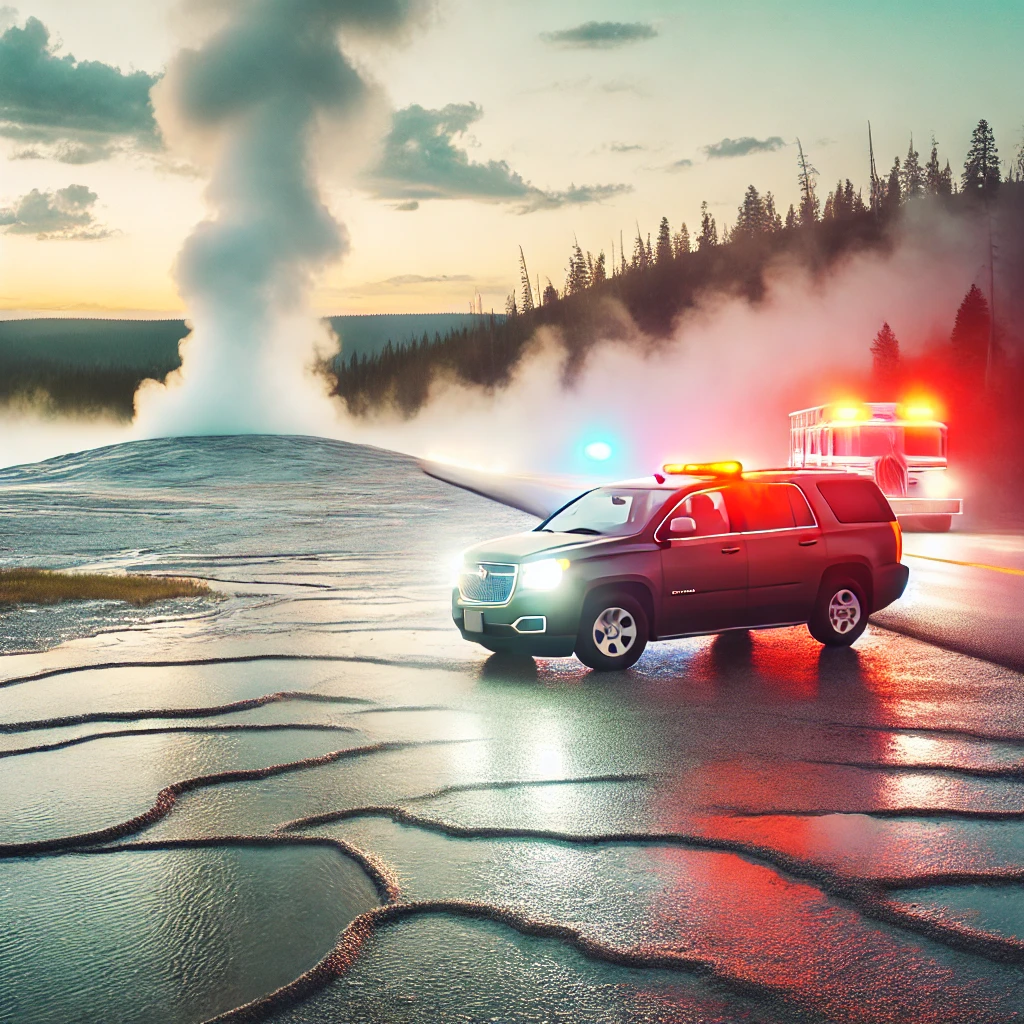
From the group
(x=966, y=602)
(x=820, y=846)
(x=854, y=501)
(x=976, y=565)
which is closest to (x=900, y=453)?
(x=976, y=565)

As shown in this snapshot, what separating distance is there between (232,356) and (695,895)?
92.4m

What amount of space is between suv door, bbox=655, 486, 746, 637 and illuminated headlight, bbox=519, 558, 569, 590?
932mm

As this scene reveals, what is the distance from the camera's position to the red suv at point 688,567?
9.78 metres

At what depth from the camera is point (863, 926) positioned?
4.41 m

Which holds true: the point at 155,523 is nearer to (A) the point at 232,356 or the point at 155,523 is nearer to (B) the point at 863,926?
(B) the point at 863,926

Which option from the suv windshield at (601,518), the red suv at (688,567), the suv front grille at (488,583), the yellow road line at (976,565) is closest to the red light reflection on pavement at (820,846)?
the red suv at (688,567)

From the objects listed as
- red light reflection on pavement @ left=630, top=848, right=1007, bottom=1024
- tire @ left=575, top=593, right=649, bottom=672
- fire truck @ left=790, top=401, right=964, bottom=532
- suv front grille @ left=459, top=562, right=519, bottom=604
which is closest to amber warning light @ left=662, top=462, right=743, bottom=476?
tire @ left=575, top=593, right=649, bottom=672

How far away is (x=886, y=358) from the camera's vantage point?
445 feet

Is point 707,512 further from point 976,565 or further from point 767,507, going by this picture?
point 976,565

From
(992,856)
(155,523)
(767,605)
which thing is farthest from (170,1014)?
(155,523)

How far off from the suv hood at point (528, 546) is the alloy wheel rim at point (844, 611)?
2428mm

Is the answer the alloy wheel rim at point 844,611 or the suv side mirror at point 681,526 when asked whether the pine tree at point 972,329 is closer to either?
the alloy wheel rim at point 844,611

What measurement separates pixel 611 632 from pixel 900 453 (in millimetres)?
18080

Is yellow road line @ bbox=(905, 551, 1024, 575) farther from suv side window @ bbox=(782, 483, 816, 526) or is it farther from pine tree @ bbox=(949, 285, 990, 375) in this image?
pine tree @ bbox=(949, 285, 990, 375)
